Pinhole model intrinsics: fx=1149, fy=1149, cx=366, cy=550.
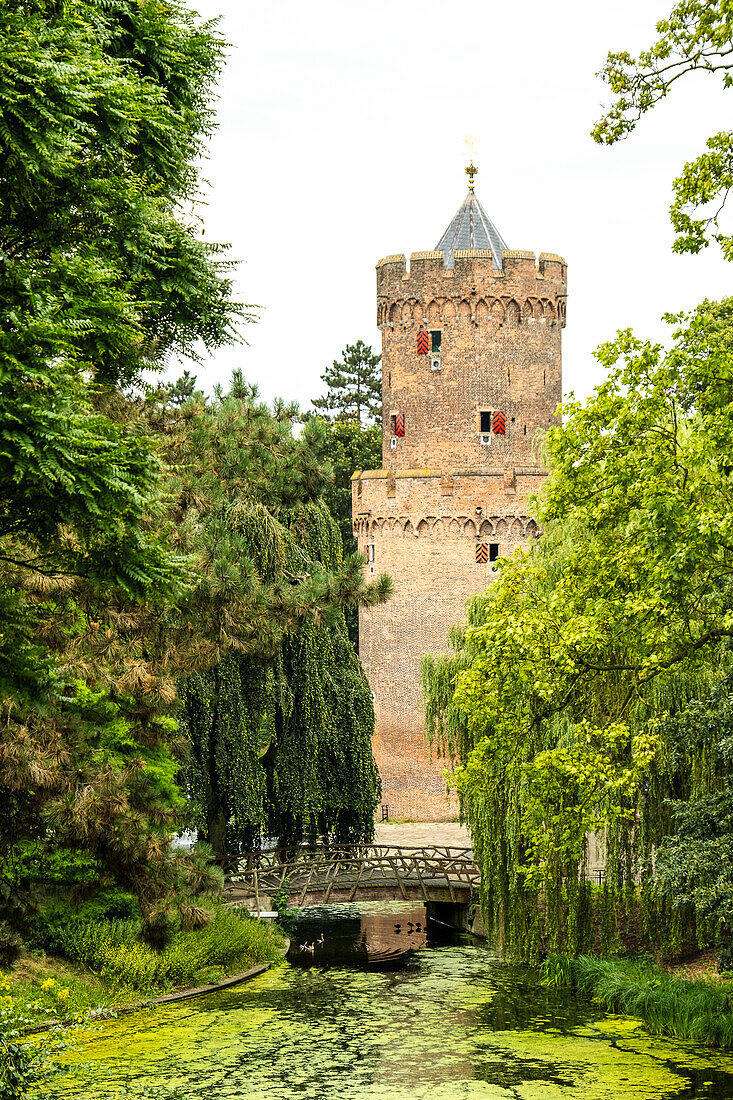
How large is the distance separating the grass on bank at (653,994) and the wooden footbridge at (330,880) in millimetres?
5591

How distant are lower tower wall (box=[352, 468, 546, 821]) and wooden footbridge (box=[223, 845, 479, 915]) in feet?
34.2

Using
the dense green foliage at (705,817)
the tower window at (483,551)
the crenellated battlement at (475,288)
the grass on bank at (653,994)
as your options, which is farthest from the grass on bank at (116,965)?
the crenellated battlement at (475,288)

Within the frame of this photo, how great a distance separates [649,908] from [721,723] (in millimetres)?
3281

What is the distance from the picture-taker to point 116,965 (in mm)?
15117

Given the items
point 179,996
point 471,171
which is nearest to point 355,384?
point 471,171

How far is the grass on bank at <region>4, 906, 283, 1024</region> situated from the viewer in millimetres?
14062

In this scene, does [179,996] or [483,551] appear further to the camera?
[483,551]

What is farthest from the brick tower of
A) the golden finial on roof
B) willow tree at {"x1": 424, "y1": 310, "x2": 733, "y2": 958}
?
willow tree at {"x1": 424, "y1": 310, "x2": 733, "y2": 958}

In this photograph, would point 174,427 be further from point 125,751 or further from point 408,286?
point 408,286

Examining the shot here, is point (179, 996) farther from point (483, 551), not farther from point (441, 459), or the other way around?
point (441, 459)

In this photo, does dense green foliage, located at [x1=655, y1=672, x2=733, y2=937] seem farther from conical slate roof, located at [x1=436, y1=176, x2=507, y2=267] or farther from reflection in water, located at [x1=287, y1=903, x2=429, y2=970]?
conical slate roof, located at [x1=436, y1=176, x2=507, y2=267]

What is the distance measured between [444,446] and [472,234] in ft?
23.1

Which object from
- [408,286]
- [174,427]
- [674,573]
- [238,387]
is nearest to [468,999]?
[674,573]

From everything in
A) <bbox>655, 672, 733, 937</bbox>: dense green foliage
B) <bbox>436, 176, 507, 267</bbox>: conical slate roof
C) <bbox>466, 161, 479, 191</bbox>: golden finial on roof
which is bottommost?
<bbox>655, 672, 733, 937</bbox>: dense green foliage
